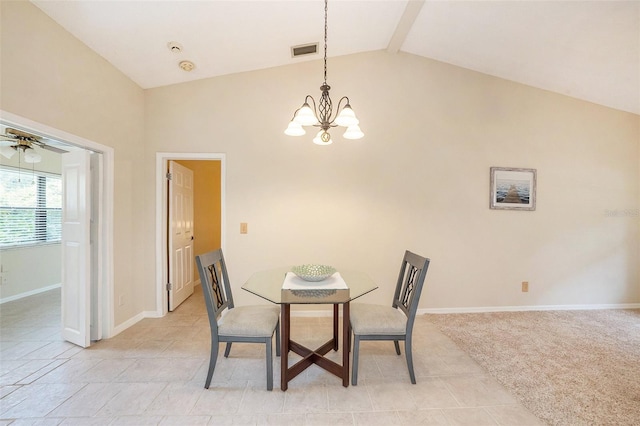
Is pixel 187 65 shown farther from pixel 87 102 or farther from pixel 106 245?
pixel 106 245

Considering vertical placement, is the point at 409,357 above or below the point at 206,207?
below

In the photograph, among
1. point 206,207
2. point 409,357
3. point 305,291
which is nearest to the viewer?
point 305,291

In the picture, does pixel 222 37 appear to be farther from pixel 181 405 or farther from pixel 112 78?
pixel 181 405

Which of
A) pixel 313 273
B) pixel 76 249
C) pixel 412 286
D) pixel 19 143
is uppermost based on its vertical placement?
pixel 19 143

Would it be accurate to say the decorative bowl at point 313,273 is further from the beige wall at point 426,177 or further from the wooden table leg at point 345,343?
the beige wall at point 426,177

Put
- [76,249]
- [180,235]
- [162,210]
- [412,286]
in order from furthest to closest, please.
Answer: [180,235] < [162,210] < [76,249] < [412,286]

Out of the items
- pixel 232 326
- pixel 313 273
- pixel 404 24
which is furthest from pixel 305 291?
pixel 404 24

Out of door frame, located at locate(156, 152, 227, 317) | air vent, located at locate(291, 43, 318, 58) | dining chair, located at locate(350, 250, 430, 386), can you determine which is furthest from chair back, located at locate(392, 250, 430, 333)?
air vent, located at locate(291, 43, 318, 58)

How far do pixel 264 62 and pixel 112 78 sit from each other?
1517mm

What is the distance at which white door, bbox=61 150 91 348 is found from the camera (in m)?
2.48

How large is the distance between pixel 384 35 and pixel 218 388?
144 inches

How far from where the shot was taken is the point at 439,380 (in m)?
2.04

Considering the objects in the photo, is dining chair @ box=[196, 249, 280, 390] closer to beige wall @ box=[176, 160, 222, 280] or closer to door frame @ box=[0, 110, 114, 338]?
door frame @ box=[0, 110, 114, 338]

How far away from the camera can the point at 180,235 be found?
3.60m
